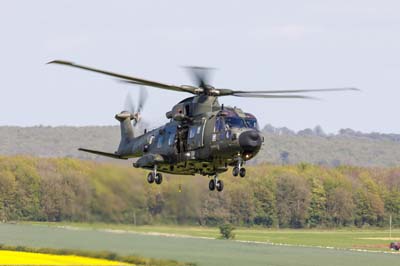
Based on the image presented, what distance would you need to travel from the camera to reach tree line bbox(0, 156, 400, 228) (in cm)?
5722

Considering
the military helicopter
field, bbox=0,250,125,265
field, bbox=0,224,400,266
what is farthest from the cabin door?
field, bbox=0,250,125,265

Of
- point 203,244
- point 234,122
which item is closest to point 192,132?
point 234,122

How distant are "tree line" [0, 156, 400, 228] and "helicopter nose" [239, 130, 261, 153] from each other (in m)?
12.2

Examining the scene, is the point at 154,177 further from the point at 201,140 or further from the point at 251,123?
the point at 251,123

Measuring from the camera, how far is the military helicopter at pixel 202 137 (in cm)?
4234

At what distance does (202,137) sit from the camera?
44250 mm

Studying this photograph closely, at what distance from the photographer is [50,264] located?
6712cm

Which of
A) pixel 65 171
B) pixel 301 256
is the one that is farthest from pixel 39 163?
pixel 301 256

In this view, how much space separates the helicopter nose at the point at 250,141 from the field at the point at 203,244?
2380 centimetres

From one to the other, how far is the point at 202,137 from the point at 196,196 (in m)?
9.82

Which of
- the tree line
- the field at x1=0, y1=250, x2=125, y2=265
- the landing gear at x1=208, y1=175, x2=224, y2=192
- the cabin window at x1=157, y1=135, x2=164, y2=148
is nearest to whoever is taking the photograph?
the landing gear at x1=208, y1=175, x2=224, y2=192

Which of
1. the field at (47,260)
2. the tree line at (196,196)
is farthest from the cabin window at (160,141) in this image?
the field at (47,260)

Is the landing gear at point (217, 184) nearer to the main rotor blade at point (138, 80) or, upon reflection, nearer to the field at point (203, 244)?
the main rotor blade at point (138, 80)

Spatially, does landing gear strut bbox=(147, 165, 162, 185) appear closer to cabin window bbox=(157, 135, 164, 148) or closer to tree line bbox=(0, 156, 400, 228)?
cabin window bbox=(157, 135, 164, 148)
